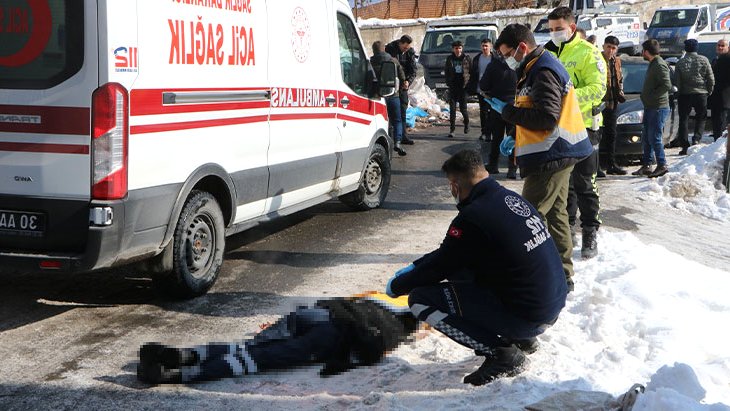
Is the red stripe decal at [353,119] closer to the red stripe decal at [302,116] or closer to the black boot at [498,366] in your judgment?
the red stripe decal at [302,116]

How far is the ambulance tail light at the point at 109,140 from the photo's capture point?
16.3 ft

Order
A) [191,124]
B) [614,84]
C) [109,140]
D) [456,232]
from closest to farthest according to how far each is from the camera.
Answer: [456,232] < [109,140] < [191,124] < [614,84]

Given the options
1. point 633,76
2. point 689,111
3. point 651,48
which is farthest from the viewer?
point 633,76

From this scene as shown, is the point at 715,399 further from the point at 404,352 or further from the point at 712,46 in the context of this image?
the point at 712,46

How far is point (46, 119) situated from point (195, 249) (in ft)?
4.75

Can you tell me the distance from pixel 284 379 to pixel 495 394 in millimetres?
1136

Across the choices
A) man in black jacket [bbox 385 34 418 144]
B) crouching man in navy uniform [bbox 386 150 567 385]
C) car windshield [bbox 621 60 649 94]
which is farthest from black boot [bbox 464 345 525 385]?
man in black jacket [bbox 385 34 418 144]

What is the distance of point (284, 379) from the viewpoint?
15.1ft

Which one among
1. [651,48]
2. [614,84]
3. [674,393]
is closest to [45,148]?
[674,393]

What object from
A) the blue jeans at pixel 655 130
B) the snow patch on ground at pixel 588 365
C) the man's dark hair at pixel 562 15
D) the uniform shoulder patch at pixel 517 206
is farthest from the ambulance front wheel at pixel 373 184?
the uniform shoulder patch at pixel 517 206

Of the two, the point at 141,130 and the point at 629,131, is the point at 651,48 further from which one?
the point at 141,130

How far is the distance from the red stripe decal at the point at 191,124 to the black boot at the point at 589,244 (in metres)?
2.87

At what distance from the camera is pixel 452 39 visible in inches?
904

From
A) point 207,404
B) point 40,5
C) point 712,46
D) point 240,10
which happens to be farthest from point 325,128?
point 712,46
